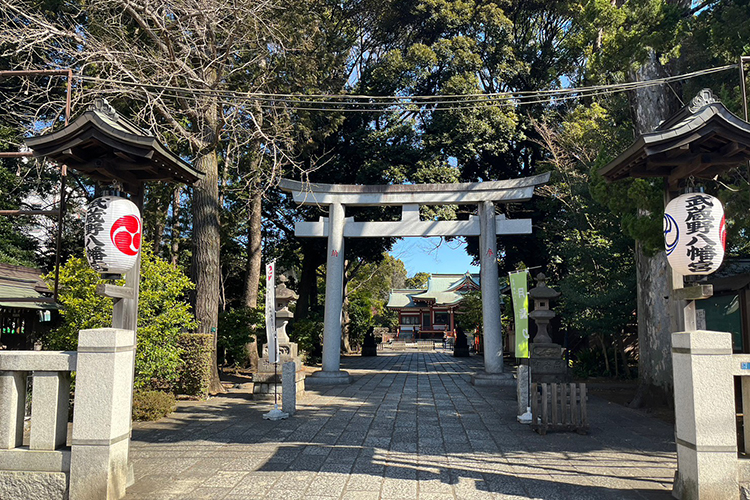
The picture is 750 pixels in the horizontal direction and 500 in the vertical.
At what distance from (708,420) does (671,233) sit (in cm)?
173

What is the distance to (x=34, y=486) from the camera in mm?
4641

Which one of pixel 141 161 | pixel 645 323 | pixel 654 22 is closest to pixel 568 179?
pixel 645 323

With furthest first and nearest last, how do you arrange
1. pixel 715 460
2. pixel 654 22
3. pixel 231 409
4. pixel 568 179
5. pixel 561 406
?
pixel 568 179 → pixel 231 409 → pixel 654 22 → pixel 561 406 → pixel 715 460

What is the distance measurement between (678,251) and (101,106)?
593cm

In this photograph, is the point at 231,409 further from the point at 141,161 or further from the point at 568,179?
the point at 568,179

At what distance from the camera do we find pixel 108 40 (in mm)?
10617

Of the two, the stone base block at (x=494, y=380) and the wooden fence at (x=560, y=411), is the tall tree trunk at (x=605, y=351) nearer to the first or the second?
the stone base block at (x=494, y=380)

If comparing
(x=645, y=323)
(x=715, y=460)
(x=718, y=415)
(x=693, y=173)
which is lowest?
(x=715, y=460)

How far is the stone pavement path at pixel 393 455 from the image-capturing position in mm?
4984

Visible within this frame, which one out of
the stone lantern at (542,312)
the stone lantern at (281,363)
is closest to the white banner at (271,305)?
the stone lantern at (281,363)

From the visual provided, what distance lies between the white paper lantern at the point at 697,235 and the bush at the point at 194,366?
8.90m

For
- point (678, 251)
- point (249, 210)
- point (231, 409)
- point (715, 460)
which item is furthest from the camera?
point (249, 210)

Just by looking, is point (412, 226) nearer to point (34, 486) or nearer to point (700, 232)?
point (700, 232)

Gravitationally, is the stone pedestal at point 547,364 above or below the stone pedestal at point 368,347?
above
